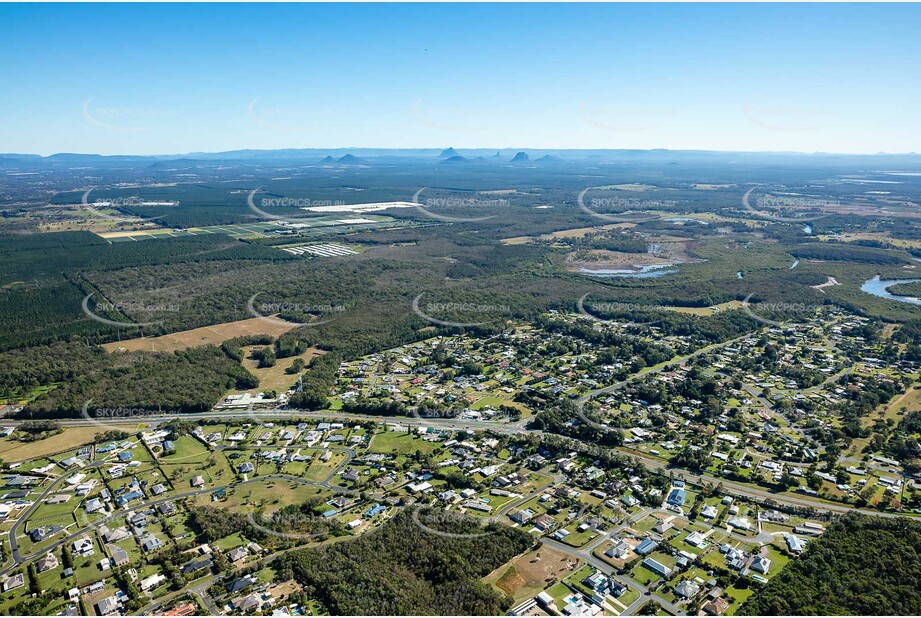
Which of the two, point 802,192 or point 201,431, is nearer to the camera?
point 201,431

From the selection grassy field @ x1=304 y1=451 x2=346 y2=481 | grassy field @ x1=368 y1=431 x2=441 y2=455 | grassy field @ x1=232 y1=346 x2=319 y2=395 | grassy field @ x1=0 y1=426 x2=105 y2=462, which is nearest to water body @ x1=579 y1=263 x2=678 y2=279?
grassy field @ x1=232 y1=346 x2=319 y2=395

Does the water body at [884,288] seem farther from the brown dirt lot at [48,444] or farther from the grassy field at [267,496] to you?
the brown dirt lot at [48,444]

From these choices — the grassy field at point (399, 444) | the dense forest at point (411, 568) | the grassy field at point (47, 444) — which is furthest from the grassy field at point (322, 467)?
the grassy field at point (47, 444)

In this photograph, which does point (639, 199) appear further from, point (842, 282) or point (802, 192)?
point (842, 282)

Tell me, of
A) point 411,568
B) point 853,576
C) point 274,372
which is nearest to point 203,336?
point 274,372

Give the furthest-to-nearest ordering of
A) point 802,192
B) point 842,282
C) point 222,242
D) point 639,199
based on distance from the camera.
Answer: point 802,192, point 639,199, point 222,242, point 842,282

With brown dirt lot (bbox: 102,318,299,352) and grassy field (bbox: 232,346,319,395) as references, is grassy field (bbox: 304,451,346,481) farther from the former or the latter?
brown dirt lot (bbox: 102,318,299,352)

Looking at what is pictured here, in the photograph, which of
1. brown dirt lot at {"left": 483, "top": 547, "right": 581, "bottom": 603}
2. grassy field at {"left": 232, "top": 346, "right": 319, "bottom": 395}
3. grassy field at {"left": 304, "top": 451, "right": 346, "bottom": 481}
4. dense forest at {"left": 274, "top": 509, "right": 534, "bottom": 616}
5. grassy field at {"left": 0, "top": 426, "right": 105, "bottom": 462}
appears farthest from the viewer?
grassy field at {"left": 232, "top": 346, "right": 319, "bottom": 395}

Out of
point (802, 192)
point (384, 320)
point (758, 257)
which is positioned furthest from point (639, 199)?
point (384, 320)
